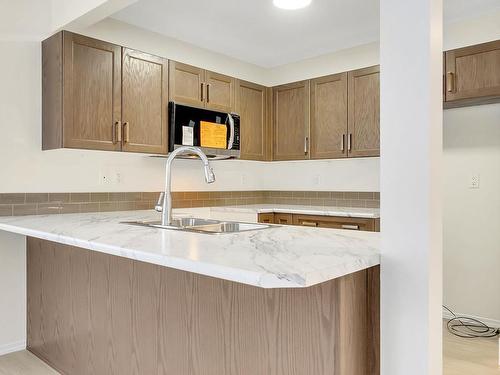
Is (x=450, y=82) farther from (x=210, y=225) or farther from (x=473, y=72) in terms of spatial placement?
(x=210, y=225)

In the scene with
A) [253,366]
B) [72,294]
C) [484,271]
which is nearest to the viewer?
[253,366]

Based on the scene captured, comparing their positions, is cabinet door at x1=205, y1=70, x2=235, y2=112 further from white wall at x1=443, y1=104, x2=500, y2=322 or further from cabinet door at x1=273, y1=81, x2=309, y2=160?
white wall at x1=443, y1=104, x2=500, y2=322

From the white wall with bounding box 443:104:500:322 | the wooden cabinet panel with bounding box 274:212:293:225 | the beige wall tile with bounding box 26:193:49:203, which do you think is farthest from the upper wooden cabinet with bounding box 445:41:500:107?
the beige wall tile with bounding box 26:193:49:203

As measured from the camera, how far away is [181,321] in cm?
166

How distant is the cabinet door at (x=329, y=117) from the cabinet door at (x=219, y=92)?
0.77 meters

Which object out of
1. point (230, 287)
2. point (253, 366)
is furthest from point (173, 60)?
point (253, 366)

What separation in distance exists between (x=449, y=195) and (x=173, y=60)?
2.50 metres

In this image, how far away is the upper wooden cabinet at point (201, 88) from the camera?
329cm

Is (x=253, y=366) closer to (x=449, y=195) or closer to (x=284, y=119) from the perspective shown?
(x=449, y=195)

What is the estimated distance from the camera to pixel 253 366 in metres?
1.39

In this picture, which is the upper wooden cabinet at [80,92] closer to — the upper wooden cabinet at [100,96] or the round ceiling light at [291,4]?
the upper wooden cabinet at [100,96]

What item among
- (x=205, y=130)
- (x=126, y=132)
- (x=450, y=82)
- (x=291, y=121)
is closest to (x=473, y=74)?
(x=450, y=82)

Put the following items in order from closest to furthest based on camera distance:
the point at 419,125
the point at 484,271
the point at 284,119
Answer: the point at 419,125
the point at 484,271
the point at 284,119

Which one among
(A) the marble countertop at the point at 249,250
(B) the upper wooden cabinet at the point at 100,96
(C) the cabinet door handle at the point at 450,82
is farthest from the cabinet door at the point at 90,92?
(C) the cabinet door handle at the point at 450,82
